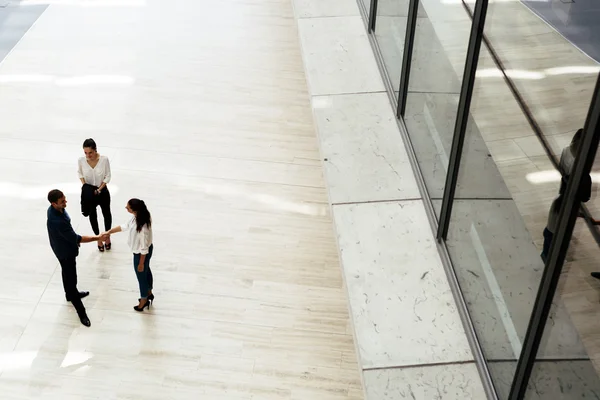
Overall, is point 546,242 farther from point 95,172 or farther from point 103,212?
point 103,212

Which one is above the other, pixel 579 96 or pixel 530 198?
pixel 579 96

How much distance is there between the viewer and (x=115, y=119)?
9.51m

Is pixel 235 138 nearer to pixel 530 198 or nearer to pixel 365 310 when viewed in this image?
pixel 365 310

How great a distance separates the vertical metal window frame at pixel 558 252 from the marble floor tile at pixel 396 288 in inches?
39.1

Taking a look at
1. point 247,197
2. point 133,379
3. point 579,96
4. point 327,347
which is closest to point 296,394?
point 327,347

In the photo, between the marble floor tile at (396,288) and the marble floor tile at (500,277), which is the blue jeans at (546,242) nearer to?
the marble floor tile at (500,277)

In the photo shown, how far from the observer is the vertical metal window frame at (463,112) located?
5180 mm

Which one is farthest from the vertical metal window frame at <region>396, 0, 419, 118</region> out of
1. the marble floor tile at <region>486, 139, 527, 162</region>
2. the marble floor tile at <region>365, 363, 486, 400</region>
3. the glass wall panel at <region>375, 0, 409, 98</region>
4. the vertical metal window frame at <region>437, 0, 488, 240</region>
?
the marble floor tile at <region>365, 363, 486, 400</region>

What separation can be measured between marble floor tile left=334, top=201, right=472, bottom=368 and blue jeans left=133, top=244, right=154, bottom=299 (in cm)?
174

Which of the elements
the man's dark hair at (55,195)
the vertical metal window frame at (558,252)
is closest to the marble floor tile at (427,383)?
the vertical metal window frame at (558,252)

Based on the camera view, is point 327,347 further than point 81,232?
No

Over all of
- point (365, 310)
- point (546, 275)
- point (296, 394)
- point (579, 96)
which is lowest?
point (296, 394)

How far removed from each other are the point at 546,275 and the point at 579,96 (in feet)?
3.47

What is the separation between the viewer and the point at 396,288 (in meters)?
6.28
